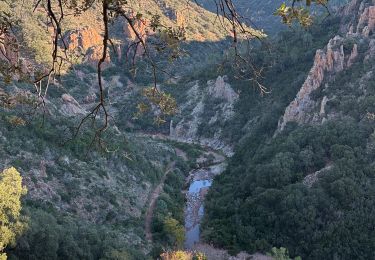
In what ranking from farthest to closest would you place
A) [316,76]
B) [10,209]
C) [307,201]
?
[316,76], [307,201], [10,209]

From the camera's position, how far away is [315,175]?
33469mm

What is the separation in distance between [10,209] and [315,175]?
868 inches

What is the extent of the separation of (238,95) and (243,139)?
10878 millimetres

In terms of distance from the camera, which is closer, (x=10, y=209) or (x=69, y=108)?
(x=10, y=209)

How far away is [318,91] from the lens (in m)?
42.4

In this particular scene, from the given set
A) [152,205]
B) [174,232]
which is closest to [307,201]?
[174,232]

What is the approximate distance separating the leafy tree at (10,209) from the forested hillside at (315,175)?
15.7m

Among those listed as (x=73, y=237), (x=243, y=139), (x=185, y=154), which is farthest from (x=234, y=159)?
(x=73, y=237)

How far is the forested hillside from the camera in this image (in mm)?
29469

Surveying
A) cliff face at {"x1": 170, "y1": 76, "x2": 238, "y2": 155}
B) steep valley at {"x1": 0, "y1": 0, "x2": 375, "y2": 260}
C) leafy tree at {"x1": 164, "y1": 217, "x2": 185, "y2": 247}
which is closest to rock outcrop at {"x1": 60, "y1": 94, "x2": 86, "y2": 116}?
steep valley at {"x1": 0, "y1": 0, "x2": 375, "y2": 260}

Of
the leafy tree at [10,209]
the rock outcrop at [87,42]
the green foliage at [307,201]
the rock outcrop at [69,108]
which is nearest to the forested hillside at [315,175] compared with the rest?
the green foliage at [307,201]

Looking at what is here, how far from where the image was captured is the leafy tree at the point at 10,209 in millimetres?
19027

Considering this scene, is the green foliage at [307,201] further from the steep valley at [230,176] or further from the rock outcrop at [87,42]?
the rock outcrop at [87,42]

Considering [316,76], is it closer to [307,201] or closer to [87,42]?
[307,201]
